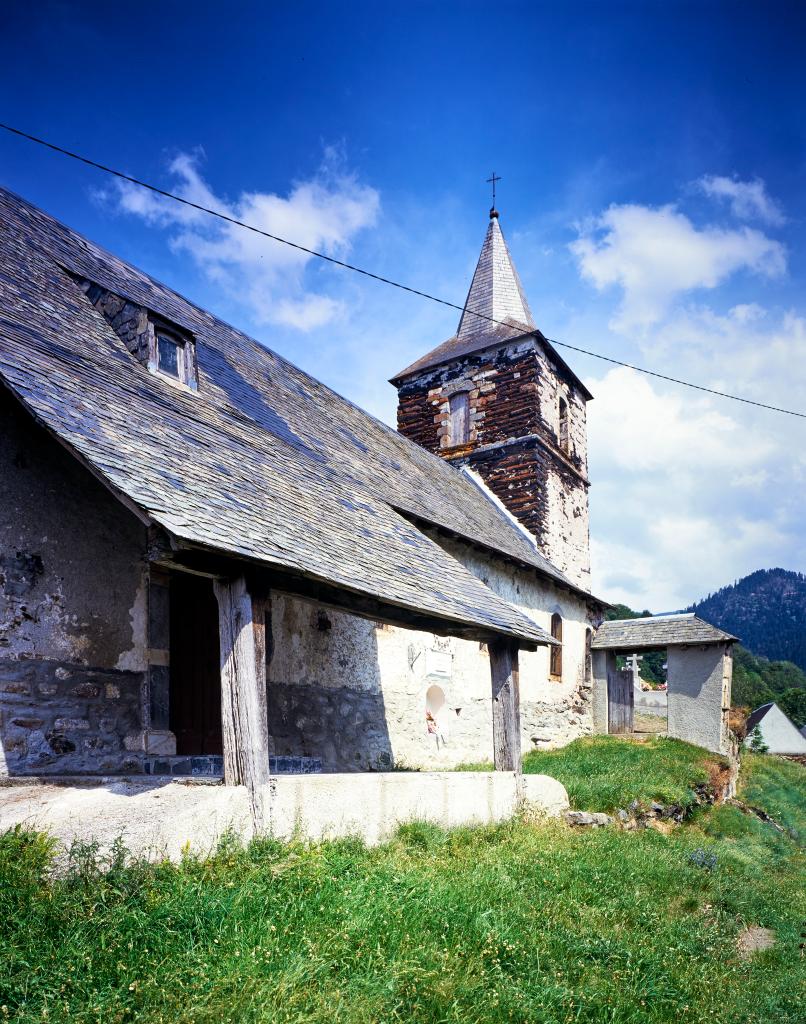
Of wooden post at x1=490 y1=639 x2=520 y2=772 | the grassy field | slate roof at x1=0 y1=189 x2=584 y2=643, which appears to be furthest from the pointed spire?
the grassy field

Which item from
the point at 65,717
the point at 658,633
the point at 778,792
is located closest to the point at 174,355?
the point at 65,717

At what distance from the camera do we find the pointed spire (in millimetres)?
23656

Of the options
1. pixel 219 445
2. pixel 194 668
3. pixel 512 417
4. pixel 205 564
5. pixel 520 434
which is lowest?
pixel 194 668

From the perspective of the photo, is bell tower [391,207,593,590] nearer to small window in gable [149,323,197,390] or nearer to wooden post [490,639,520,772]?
wooden post [490,639,520,772]

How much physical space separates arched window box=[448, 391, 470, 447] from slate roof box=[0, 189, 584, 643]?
8104 mm

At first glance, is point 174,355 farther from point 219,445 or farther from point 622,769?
point 622,769

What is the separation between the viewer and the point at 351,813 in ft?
20.7

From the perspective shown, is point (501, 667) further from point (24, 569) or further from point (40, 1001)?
point (40, 1001)

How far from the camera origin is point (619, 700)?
65.5 ft

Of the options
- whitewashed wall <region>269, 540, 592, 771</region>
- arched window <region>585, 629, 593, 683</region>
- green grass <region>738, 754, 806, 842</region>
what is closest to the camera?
whitewashed wall <region>269, 540, 592, 771</region>

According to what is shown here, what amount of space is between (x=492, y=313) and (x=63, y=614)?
19380 millimetres

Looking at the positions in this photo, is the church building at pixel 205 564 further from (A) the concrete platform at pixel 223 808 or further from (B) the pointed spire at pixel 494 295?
(B) the pointed spire at pixel 494 295

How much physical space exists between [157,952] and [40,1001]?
0.57 m

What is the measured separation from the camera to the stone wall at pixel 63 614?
6.22 meters
